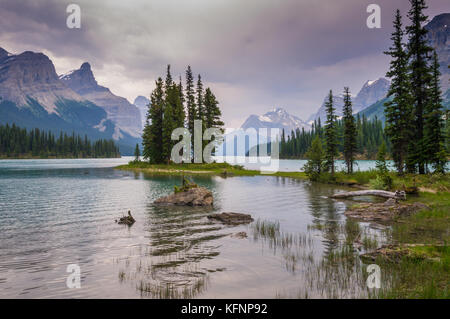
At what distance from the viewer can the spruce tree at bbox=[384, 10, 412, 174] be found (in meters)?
33.8

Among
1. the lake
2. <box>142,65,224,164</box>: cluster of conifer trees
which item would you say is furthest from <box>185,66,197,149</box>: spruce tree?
the lake

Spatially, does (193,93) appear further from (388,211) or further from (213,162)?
(388,211)

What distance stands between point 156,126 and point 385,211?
223ft

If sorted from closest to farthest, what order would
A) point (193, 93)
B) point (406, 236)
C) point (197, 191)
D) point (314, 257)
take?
point (314, 257) → point (406, 236) → point (197, 191) → point (193, 93)

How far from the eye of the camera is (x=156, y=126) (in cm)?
7719

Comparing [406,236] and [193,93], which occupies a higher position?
[193,93]

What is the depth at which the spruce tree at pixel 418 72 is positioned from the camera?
33625mm

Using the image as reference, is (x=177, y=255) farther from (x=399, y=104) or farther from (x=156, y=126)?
(x=156, y=126)

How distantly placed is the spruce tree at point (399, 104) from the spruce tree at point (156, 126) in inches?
2331

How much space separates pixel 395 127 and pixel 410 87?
550 cm

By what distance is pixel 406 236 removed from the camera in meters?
13.1

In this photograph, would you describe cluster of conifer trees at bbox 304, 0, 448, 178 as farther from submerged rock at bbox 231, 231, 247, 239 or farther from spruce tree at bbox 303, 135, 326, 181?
submerged rock at bbox 231, 231, 247, 239

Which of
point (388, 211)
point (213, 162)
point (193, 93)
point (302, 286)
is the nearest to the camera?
point (302, 286)

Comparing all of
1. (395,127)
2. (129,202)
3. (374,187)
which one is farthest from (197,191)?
(395,127)
